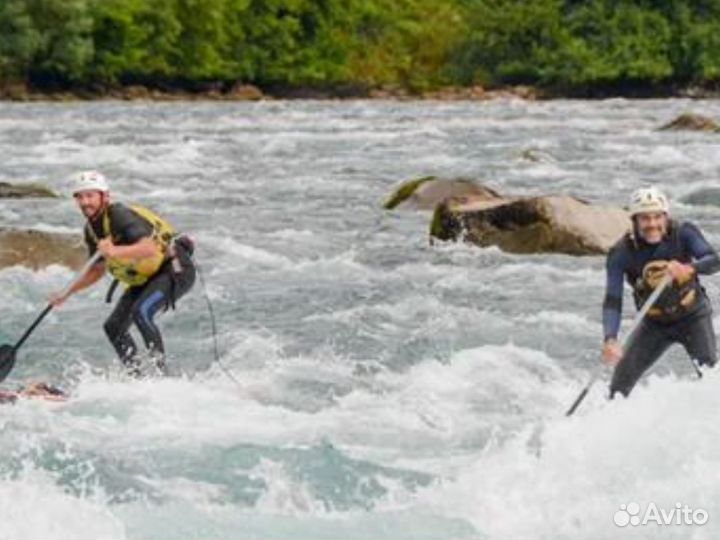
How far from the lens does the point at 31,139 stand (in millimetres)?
38438

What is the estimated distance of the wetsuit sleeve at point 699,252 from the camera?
431 inches

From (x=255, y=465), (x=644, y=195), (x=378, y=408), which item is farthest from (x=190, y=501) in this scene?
(x=644, y=195)

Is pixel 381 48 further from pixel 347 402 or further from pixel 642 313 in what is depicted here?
pixel 642 313

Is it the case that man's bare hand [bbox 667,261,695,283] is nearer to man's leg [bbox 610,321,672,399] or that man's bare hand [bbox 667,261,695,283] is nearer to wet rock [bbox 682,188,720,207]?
man's leg [bbox 610,321,672,399]

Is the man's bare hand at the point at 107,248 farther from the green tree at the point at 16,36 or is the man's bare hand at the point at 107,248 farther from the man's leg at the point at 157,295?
the green tree at the point at 16,36

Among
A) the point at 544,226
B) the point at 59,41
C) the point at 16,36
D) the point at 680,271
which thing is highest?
the point at 680,271

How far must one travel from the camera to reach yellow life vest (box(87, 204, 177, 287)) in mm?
12945

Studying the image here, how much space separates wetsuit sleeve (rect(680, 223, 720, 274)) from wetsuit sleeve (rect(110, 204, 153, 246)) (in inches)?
167

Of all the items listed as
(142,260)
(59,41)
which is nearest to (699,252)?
(142,260)

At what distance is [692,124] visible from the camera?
130 ft

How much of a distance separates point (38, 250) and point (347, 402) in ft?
23.2

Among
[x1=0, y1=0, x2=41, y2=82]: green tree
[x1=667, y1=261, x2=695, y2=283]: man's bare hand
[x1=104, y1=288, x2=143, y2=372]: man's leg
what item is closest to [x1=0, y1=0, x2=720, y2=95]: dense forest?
[x1=0, y1=0, x2=41, y2=82]: green tree

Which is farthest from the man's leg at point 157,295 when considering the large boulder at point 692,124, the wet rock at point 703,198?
the large boulder at point 692,124

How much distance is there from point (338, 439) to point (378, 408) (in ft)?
3.28
